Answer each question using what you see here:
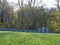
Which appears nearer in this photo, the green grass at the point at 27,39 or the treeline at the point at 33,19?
the green grass at the point at 27,39

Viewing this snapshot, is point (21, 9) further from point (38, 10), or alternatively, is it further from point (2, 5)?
point (2, 5)

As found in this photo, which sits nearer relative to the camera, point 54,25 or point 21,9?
point 54,25

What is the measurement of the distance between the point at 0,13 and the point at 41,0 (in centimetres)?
858

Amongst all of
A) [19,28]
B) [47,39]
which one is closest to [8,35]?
[47,39]

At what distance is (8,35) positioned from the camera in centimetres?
1231

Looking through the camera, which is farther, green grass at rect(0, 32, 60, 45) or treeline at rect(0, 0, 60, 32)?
treeline at rect(0, 0, 60, 32)

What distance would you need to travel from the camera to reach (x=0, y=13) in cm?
3625

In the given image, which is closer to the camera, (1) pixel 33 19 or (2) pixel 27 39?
(2) pixel 27 39

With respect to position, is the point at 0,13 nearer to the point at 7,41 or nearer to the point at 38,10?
the point at 38,10

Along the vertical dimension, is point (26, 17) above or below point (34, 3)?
below

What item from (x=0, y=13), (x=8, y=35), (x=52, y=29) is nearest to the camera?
(x=8, y=35)

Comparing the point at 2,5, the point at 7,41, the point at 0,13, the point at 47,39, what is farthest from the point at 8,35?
the point at 2,5

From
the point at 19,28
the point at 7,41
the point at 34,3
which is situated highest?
the point at 34,3

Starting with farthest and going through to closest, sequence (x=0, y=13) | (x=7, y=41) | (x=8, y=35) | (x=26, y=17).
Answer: (x=0, y=13) < (x=26, y=17) < (x=8, y=35) < (x=7, y=41)
